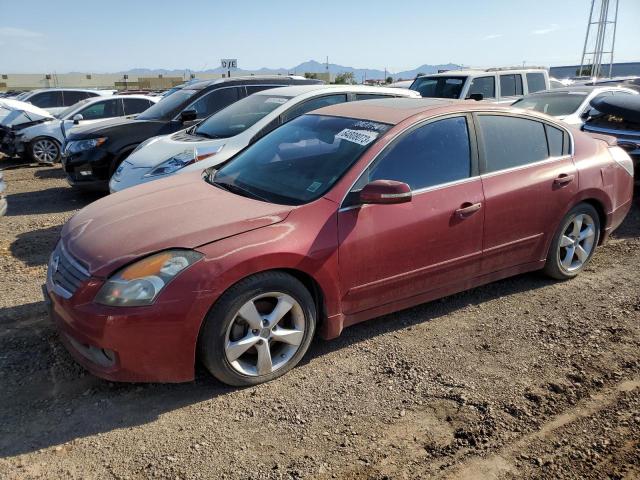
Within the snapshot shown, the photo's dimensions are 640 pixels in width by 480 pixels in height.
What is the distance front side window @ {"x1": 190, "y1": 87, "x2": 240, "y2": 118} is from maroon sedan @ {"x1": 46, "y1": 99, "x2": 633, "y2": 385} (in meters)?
4.29

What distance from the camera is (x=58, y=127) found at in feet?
39.3

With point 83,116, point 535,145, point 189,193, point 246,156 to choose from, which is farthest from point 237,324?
point 83,116

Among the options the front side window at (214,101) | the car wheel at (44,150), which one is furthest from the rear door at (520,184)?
the car wheel at (44,150)

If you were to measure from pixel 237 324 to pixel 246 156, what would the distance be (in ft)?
5.59

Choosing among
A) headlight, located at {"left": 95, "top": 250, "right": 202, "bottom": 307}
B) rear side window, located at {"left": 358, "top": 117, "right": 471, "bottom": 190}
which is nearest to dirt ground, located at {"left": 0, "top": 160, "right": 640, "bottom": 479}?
headlight, located at {"left": 95, "top": 250, "right": 202, "bottom": 307}

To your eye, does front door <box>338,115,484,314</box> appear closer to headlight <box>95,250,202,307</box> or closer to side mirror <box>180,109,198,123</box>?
headlight <box>95,250,202,307</box>

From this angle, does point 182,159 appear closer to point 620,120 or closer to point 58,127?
point 620,120

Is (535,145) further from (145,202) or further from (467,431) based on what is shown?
(145,202)

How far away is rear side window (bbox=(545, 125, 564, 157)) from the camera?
4.57 metres

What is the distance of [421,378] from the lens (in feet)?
11.1

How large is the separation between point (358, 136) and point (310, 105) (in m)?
2.92

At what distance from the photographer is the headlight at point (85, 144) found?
25.7 ft

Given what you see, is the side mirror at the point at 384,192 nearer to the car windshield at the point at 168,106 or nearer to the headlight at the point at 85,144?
the headlight at the point at 85,144

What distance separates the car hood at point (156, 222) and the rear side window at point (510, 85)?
9.67 metres
